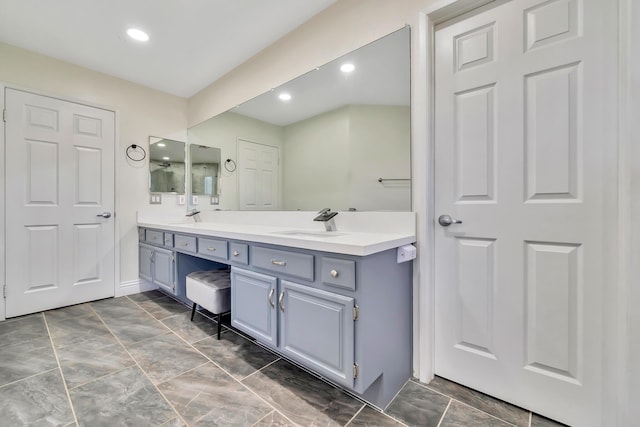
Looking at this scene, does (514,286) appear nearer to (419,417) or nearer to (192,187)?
(419,417)

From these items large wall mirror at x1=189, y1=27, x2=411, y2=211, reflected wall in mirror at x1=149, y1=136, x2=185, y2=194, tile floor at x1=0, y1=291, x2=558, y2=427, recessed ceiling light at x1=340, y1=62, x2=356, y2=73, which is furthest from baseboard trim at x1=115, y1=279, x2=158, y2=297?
recessed ceiling light at x1=340, y1=62, x2=356, y2=73

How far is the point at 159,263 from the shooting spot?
2.72 m

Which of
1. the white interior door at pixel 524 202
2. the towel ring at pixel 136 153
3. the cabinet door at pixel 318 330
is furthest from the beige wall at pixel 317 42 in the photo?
the cabinet door at pixel 318 330

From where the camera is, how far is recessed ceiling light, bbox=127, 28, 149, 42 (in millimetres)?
2148

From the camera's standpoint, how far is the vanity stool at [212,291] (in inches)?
78.2

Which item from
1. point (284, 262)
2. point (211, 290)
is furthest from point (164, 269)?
point (284, 262)

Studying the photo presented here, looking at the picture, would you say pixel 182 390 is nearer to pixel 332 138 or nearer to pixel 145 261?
pixel 332 138

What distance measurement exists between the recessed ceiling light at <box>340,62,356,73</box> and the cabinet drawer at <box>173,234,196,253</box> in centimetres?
171

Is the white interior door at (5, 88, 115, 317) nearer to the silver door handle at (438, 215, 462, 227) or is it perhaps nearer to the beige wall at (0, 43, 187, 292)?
the beige wall at (0, 43, 187, 292)

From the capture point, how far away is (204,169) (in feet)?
10.4

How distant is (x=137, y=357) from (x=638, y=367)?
2.53 m

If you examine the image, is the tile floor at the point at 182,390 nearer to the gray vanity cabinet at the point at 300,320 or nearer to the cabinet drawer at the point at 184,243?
the gray vanity cabinet at the point at 300,320

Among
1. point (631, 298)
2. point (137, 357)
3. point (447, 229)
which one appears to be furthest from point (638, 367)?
point (137, 357)

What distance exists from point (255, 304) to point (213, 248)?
603mm
